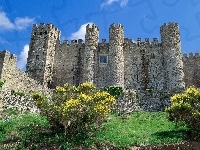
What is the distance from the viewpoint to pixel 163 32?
152 feet

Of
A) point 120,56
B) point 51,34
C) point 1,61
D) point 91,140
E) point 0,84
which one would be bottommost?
point 91,140

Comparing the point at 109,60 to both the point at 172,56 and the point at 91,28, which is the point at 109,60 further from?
the point at 172,56

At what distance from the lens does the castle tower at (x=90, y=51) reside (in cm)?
4416

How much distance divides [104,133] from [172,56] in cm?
2249

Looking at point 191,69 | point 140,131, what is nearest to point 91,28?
point 191,69

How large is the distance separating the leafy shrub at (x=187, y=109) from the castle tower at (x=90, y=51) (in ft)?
65.9

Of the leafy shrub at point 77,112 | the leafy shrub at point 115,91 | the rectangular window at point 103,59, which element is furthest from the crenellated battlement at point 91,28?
the leafy shrub at point 77,112

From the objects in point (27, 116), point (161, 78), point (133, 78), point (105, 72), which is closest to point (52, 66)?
point (105, 72)

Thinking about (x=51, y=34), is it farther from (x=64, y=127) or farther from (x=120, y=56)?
(x=64, y=127)

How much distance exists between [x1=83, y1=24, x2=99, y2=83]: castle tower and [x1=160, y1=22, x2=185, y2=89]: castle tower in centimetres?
817

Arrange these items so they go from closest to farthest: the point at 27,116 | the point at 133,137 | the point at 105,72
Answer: the point at 133,137
the point at 27,116
the point at 105,72

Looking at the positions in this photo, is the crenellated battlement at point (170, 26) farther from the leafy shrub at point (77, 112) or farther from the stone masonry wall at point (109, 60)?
the leafy shrub at point (77, 112)

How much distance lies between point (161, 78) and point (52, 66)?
42.8 ft

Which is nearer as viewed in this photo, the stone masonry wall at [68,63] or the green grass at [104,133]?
the green grass at [104,133]
